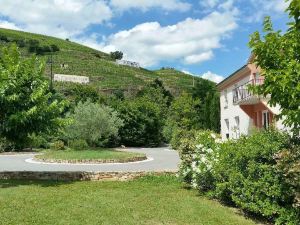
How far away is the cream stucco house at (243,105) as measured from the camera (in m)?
28.5

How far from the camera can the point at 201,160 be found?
12453 mm

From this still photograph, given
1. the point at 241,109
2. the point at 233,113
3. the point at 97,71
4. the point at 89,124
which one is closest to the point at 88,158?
the point at 89,124

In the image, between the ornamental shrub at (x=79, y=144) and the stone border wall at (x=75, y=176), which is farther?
the ornamental shrub at (x=79, y=144)

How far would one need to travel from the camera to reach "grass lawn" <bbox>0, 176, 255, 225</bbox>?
8953 mm

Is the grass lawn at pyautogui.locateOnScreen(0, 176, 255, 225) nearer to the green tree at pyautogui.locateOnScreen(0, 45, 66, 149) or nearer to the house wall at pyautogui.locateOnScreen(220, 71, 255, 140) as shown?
the green tree at pyautogui.locateOnScreen(0, 45, 66, 149)

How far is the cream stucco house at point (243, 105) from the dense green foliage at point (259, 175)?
1584cm

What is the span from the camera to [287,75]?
7387 millimetres

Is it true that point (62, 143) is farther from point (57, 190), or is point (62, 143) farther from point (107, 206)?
point (107, 206)

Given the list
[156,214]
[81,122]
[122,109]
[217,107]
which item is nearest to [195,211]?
[156,214]

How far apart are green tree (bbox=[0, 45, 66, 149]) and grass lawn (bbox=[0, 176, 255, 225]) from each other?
6.10ft

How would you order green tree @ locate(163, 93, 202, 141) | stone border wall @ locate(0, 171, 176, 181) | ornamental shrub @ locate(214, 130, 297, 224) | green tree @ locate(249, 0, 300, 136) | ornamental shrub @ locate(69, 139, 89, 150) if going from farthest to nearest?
green tree @ locate(163, 93, 202, 141) < ornamental shrub @ locate(69, 139, 89, 150) < stone border wall @ locate(0, 171, 176, 181) < ornamental shrub @ locate(214, 130, 297, 224) < green tree @ locate(249, 0, 300, 136)

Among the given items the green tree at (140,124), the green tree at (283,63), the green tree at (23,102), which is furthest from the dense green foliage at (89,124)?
the green tree at (283,63)

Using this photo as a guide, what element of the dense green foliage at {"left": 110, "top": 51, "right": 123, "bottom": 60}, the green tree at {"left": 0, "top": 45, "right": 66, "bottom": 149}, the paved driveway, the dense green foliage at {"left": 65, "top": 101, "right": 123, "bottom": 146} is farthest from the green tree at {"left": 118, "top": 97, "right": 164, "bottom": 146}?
the dense green foliage at {"left": 110, "top": 51, "right": 123, "bottom": 60}

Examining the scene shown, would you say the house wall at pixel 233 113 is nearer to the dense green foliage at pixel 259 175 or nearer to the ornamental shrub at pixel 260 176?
the dense green foliage at pixel 259 175
